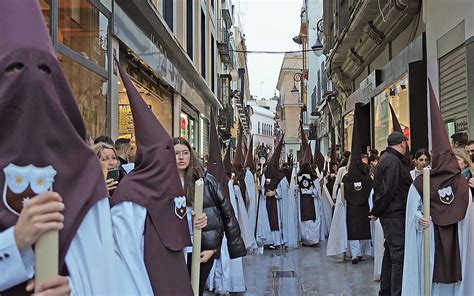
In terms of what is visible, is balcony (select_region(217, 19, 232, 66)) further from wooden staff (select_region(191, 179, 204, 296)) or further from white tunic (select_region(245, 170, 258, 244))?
wooden staff (select_region(191, 179, 204, 296))

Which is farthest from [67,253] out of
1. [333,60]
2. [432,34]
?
[333,60]

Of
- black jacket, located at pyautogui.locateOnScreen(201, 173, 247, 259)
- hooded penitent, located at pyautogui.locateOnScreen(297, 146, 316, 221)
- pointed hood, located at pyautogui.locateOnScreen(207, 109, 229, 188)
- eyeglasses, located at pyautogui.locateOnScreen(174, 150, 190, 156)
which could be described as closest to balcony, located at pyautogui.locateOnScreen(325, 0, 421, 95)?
hooded penitent, located at pyautogui.locateOnScreen(297, 146, 316, 221)

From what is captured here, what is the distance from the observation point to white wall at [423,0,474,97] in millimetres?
9797

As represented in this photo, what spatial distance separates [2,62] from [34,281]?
2.47 ft

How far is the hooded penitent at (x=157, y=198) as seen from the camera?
335 cm

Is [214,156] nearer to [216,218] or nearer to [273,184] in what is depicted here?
[216,218]

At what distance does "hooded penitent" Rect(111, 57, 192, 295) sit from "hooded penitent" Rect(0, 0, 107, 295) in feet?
4.12

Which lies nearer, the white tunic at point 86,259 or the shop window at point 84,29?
the white tunic at point 86,259

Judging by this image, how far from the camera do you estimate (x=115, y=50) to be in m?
11.5

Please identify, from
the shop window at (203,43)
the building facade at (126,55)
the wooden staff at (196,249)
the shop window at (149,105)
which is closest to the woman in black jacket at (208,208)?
the wooden staff at (196,249)

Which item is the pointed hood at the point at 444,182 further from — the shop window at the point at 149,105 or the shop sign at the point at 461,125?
the shop window at the point at 149,105

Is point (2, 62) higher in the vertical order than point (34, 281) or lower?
higher

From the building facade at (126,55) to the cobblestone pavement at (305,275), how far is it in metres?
3.76

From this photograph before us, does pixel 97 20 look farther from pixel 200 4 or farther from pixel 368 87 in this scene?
pixel 200 4
